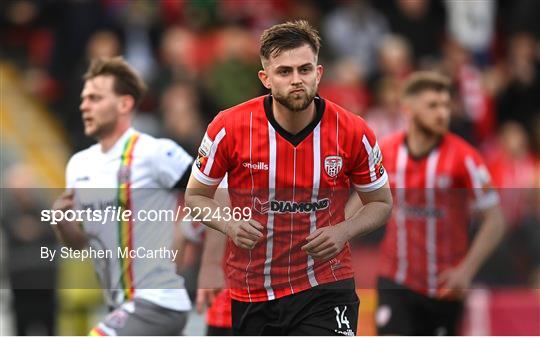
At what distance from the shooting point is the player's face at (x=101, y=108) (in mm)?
7840

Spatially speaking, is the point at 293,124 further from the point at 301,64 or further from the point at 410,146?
the point at 410,146

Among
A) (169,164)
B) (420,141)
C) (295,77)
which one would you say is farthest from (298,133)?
(420,141)

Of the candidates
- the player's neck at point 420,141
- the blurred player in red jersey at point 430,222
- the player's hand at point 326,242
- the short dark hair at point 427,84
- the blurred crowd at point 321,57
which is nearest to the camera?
the player's hand at point 326,242

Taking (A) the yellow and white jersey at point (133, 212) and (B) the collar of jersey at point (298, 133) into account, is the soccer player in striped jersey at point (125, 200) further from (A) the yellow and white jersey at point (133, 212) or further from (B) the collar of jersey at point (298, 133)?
(B) the collar of jersey at point (298, 133)

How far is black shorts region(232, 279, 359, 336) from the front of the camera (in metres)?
6.55

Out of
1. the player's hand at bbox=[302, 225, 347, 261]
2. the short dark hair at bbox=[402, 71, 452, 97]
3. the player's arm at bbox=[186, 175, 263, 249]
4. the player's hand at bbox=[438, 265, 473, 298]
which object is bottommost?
the player's hand at bbox=[438, 265, 473, 298]

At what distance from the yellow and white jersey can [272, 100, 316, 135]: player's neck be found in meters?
1.01

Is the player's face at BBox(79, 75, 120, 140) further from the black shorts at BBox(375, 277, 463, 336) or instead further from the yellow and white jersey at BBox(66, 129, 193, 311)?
the black shorts at BBox(375, 277, 463, 336)

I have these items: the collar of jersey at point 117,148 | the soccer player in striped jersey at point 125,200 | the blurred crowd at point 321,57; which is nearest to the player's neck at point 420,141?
the soccer player in striped jersey at point 125,200

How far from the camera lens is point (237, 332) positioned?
6.93 m

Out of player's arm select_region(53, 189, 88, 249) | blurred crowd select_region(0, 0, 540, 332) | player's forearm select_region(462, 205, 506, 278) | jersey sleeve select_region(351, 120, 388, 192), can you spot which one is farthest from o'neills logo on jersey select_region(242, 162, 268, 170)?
blurred crowd select_region(0, 0, 540, 332)

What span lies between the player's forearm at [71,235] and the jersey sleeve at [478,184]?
9.21 ft

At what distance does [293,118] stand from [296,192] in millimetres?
376

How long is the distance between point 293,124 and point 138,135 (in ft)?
5.21
